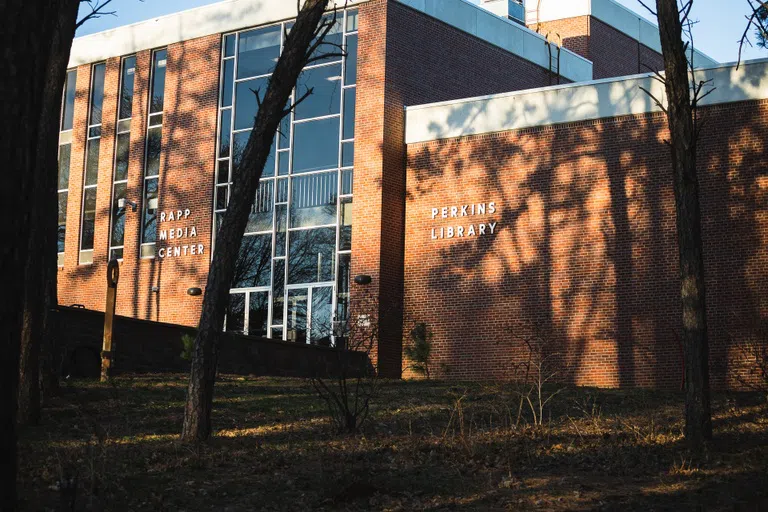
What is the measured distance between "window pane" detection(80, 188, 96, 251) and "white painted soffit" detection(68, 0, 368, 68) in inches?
166

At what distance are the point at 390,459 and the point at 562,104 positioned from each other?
14.1 m

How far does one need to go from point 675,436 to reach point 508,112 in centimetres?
1286

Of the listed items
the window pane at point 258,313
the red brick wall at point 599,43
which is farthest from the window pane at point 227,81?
the red brick wall at point 599,43

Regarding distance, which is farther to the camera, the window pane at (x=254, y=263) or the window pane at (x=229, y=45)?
the window pane at (x=229, y=45)

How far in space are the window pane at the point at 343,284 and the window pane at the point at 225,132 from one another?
206 inches

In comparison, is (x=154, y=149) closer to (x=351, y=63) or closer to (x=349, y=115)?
(x=349, y=115)

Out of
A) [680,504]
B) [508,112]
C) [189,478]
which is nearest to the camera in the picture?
[680,504]

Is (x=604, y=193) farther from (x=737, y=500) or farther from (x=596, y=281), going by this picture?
(x=737, y=500)

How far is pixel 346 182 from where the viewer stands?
84.8 ft

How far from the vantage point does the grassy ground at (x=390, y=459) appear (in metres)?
8.95

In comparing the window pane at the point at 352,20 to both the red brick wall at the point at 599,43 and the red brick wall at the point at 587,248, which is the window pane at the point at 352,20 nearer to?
the red brick wall at the point at 587,248

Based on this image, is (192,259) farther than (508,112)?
Yes

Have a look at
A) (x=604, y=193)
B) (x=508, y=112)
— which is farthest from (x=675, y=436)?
(x=508, y=112)

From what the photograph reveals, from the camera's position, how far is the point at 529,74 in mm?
30078
